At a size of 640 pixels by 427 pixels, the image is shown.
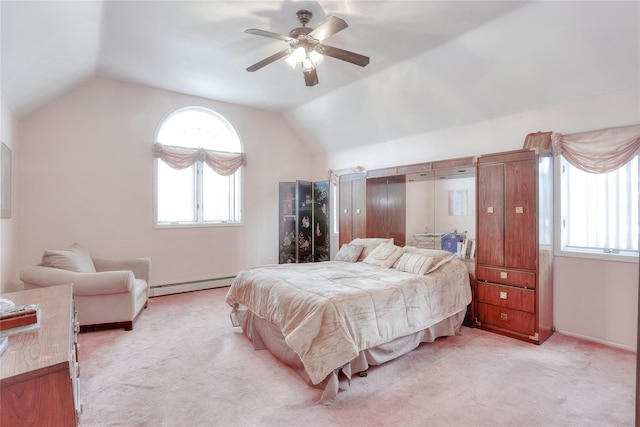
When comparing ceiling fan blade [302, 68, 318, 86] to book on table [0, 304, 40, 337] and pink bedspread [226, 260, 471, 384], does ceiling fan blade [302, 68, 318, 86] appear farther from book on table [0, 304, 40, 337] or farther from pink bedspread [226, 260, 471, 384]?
book on table [0, 304, 40, 337]

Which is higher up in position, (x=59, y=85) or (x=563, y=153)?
(x=59, y=85)

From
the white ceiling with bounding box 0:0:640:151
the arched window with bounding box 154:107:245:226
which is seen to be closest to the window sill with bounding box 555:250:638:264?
the white ceiling with bounding box 0:0:640:151

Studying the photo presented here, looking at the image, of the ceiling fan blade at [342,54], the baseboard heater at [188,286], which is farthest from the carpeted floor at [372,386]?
the ceiling fan blade at [342,54]

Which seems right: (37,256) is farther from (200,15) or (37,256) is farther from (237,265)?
(200,15)

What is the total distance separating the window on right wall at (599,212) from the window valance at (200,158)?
15.8 feet

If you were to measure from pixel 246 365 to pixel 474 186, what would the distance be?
10.8ft

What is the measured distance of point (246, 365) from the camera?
9.16ft

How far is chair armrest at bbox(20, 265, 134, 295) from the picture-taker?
11.0ft

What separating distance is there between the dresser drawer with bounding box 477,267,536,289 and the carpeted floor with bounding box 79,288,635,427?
604 millimetres

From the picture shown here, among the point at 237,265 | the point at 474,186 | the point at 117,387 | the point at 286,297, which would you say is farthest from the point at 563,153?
the point at 237,265

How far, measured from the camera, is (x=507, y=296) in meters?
3.47

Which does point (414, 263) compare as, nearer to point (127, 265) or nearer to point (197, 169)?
point (127, 265)

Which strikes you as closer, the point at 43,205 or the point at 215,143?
the point at 43,205

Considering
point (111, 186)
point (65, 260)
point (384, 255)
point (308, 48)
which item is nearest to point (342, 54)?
point (308, 48)
